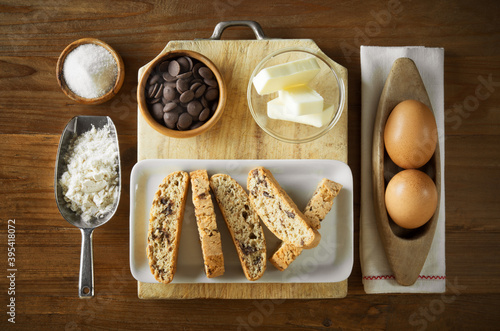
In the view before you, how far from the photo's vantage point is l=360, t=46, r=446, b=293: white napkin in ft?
3.81

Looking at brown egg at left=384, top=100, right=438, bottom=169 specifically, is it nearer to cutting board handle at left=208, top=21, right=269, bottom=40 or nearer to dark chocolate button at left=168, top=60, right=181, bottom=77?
cutting board handle at left=208, top=21, right=269, bottom=40

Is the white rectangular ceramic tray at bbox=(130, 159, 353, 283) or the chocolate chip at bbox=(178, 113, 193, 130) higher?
the chocolate chip at bbox=(178, 113, 193, 130)

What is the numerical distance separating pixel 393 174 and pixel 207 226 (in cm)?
61

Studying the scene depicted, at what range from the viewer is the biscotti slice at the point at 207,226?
104cm

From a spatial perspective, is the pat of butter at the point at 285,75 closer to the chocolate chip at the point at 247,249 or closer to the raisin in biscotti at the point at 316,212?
the raisin in biscotti at the point at 316,212

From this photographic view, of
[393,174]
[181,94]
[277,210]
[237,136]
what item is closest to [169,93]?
[181,94]

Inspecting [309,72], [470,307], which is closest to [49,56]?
[309,72]

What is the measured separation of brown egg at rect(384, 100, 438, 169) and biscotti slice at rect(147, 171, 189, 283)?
0.64m

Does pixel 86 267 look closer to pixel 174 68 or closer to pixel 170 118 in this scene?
pixel 170 118

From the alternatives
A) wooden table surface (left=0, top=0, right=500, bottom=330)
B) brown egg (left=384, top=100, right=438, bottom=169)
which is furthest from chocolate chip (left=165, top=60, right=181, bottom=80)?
brown egg (left=384, top=100, right=438, bottom=169)

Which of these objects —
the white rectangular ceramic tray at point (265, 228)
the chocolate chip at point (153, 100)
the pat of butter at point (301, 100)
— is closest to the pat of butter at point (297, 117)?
the pat of butter at point (301, 100)

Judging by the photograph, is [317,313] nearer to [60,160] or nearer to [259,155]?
[259,155]

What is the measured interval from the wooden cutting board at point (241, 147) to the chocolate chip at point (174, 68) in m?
0.12

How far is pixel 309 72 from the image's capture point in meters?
0.99
